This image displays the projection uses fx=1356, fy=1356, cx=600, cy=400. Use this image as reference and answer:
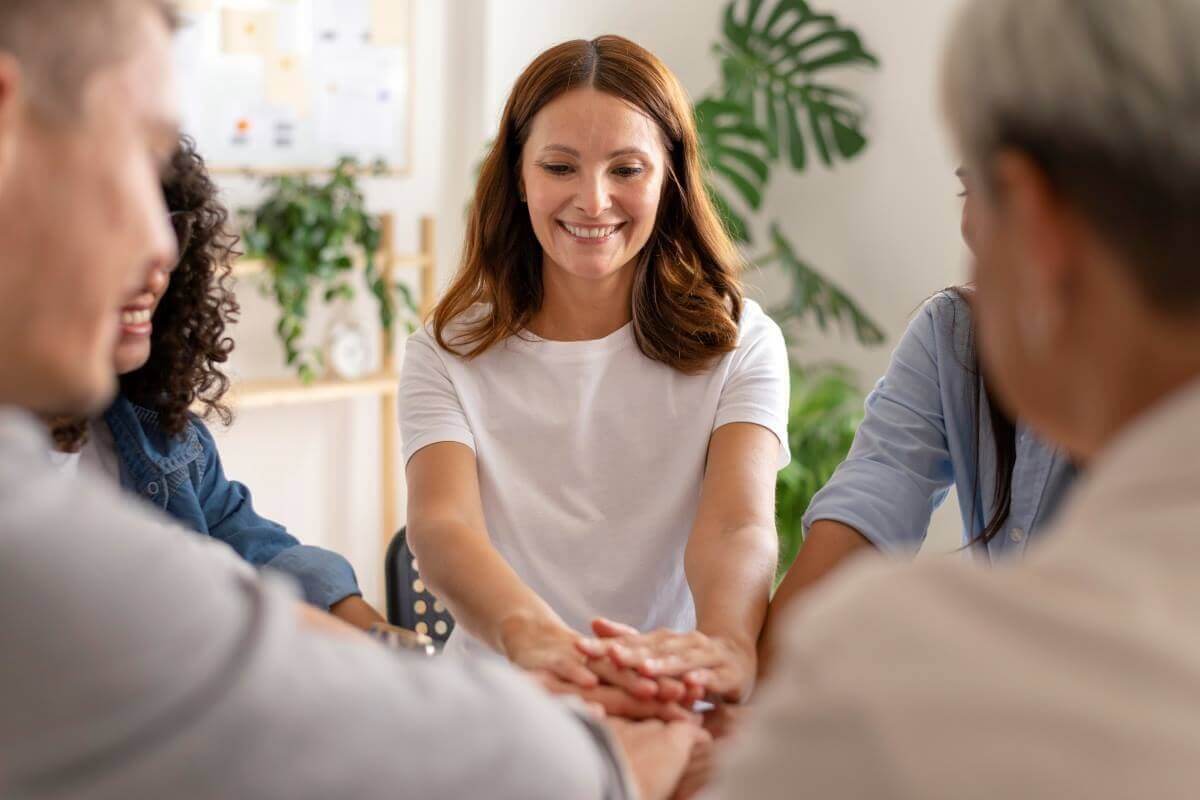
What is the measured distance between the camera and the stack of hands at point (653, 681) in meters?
1.30

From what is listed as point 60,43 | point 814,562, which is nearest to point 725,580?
point 814,562

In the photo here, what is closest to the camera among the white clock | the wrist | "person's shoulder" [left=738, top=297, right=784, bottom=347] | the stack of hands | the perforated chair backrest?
the stack of hands

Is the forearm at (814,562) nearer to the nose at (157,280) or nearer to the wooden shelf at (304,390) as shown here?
the nose at (157,280)

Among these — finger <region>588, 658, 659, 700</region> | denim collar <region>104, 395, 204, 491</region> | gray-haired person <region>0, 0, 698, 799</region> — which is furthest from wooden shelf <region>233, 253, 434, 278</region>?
gray-haired person <region>0, 0, 698, 799</region>

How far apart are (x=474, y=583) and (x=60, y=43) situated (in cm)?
112

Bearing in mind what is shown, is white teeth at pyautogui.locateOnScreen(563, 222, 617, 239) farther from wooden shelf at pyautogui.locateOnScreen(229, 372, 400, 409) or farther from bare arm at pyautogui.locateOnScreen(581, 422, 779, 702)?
wooden shelf at pyautogui.locateOnScreen(229, 372, 400, 409)

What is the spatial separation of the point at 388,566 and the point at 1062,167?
1.84 meters

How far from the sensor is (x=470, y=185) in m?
4.54

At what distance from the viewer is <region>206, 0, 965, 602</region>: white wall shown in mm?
4121

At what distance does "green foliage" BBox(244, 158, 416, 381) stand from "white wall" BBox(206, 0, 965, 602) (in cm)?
13

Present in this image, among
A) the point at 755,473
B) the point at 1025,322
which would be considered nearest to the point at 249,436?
the point at 755,473

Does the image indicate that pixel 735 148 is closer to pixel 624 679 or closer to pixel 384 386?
pixel 384 386

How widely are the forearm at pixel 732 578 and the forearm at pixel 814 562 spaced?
0.06 feet

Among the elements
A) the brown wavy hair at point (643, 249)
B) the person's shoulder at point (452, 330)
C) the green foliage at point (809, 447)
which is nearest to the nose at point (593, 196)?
the brown wavy hair at point (643, 249)
